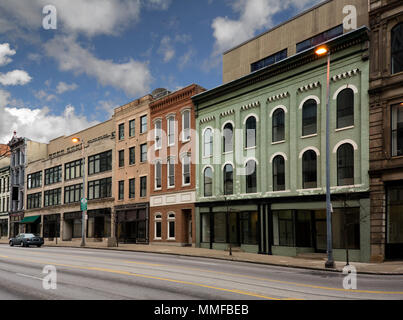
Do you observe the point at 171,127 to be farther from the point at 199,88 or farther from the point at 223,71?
the point at 223,71

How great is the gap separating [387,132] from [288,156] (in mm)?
6914

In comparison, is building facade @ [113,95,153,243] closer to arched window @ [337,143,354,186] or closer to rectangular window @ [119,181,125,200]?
rectangular window @ [119,181,125,200]

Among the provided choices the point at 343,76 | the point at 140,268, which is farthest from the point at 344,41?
the point at 140,268

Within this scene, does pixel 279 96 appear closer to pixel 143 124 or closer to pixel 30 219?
pixel 143 124

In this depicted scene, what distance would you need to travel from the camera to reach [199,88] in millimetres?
36062

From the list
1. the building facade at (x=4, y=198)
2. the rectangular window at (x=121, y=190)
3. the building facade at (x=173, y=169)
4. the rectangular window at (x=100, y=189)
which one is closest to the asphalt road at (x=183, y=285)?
the building facade at (x=173, y=169)

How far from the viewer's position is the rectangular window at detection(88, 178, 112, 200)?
4600cm

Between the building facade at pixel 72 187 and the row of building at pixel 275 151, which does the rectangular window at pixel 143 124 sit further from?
the building facade at pixel 72 187

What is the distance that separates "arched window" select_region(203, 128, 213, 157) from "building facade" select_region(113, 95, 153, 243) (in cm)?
808

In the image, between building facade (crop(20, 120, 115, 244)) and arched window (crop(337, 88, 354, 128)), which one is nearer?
arched window (crop(337, 88, 354, 128))

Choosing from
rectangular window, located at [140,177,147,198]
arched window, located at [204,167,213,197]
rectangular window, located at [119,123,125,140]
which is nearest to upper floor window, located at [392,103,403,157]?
arched window, located at [204,167,213,197]

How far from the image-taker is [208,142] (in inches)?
1341

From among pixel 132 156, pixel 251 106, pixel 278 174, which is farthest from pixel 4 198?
pixel 278 174

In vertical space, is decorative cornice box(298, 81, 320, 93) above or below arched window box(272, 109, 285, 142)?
above
